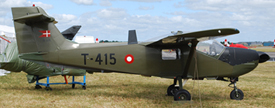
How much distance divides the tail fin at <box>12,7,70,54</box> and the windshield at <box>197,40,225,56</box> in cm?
454

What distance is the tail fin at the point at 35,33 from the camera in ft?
26.2

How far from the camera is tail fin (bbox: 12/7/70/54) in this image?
8.00 meters

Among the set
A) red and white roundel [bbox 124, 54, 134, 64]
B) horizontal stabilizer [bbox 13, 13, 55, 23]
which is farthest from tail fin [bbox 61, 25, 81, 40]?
red and white roundel [bbox 124, 54, 134, 64]

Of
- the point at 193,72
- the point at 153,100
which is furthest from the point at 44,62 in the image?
the point at 193,72

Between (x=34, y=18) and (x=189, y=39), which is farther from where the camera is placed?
(x=34, y=18)

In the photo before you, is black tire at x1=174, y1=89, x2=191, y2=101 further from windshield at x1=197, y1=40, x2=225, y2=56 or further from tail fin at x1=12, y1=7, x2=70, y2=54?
tail fin at x1=12, y1=7, x2=70, y2=54

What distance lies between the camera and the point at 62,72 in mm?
10117

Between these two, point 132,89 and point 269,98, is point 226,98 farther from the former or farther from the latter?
point 132,89

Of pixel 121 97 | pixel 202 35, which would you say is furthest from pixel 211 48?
pixel 121 97

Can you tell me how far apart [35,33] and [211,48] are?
5824mm

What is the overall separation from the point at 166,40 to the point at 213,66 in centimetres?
197

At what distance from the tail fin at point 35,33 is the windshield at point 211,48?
4537 millimetres

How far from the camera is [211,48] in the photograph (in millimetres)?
8445

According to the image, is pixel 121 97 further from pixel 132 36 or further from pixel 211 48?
pixel 211 48
